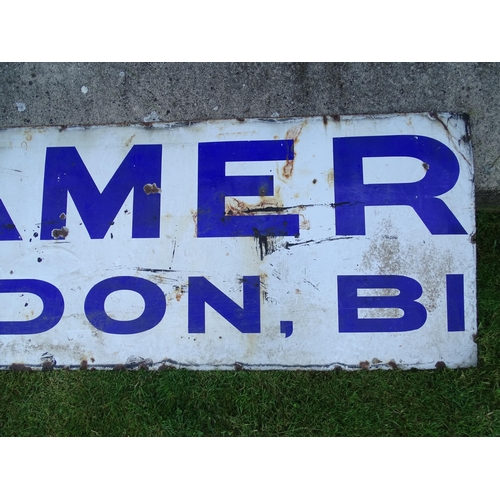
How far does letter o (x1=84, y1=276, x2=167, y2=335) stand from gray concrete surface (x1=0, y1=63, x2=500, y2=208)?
2.88ft

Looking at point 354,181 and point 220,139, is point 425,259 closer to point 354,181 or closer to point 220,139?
point 354,181

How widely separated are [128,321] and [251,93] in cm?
136

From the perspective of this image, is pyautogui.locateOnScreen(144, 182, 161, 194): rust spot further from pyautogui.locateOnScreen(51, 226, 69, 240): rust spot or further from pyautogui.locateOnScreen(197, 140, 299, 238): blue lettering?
pyautogui.locateOnScreen(51, 226, 69, 240): rust spot

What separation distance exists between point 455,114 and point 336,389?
1537mm

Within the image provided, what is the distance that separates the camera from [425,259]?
1.84 meters

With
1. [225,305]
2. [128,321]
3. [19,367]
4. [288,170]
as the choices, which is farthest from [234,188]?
[19,367]

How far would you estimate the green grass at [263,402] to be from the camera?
178cm

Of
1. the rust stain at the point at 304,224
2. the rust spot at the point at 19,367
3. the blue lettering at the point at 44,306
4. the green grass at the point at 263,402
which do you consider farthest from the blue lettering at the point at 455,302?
the rust spot at the point at 19,367

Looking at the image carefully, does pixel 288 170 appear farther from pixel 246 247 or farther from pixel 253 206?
pixel 246 247

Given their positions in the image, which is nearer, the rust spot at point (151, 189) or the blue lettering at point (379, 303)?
the blue lettering at point (379, 303)

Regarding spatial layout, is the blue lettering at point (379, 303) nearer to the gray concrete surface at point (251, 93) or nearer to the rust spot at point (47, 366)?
the gray concrete surface at point (251, 93)

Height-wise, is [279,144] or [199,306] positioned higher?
[279,144]

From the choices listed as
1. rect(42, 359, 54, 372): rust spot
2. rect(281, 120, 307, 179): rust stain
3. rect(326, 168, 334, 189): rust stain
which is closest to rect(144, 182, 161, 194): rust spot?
rect(281, 120, 307, 179): rust stain

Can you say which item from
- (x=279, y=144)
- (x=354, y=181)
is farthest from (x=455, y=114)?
(x=279, y=144)
